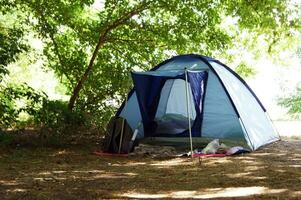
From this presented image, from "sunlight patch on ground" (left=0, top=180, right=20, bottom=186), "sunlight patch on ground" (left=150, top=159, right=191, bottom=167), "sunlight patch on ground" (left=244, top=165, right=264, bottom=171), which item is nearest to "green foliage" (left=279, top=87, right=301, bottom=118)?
"sunlight patch on ground" (left=150, top=159, right=191, bottom=167)

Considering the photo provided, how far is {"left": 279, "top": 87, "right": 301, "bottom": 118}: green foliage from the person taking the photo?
19594mm

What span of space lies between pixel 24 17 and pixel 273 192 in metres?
7.10

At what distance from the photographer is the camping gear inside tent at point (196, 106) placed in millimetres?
7715

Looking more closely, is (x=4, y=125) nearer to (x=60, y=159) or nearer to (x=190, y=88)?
(x=60, y=159)

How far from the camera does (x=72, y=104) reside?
367 inches

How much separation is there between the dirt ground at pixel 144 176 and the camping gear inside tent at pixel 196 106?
82cm

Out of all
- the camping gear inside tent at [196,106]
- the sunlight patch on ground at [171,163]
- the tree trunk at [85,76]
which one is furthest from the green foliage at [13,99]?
the sunlight patch on ground at [171,163]

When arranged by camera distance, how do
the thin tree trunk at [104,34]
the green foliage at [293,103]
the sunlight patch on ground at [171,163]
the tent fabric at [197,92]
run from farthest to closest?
the green foliage at [293,103] → the thin tree trunk at [104,34] → the tent fabric at [197,92] → the sunlight patch on ground at [171,163]

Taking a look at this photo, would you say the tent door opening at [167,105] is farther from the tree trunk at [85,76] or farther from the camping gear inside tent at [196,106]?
the tree trunk at [85,76]

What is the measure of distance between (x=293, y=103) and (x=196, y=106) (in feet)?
43.3

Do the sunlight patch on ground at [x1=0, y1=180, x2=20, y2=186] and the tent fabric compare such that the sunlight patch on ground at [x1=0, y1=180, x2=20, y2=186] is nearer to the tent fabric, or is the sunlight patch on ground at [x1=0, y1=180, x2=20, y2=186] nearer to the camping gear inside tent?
the camping gear inside tent

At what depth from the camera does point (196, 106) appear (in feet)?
26.1

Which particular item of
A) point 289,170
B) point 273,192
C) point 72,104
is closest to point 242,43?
point 72,104

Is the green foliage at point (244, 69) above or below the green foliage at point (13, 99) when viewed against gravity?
above
